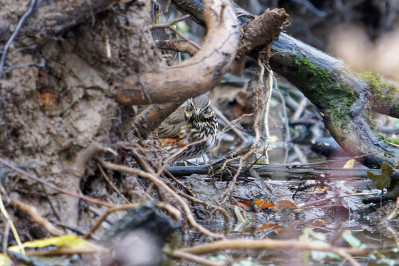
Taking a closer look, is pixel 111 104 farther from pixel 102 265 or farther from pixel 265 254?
pixel 265 254

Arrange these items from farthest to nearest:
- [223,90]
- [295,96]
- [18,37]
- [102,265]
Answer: [295,96] < [223,90] < [18,37] < [102,265]

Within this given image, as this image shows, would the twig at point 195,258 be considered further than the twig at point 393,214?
No

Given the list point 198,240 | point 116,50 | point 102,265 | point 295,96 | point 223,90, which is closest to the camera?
point 102,265

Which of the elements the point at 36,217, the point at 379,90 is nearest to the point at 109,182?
the point at 36,217

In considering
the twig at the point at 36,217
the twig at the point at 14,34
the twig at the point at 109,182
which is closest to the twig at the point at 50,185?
the twig at the point at 36,217

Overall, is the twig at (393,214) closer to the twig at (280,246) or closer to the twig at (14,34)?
the twig at (280,246)

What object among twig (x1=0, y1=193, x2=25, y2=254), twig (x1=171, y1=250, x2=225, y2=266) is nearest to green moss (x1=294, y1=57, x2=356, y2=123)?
twig (x1=171, y1=250, x2=225, y2=266)

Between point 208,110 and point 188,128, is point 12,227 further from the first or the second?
point 208,110

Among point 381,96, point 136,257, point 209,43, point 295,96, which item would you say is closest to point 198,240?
point 136,257
